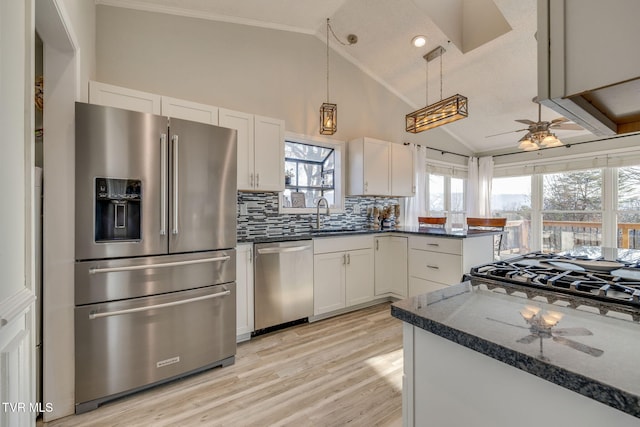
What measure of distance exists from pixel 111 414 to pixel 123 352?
1.09 feet

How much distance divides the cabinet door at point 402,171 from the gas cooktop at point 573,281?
281cm

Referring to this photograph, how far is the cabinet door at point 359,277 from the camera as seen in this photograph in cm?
328

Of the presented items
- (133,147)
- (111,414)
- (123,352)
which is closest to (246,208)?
(133,147)

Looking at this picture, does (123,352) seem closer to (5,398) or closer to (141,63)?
(5,398)

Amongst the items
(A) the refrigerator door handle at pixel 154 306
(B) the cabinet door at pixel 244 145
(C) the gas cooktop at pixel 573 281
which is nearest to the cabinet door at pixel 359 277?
(B) the cabinet door at pixel 244 145

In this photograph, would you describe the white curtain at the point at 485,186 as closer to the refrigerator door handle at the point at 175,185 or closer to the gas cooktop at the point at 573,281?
the gas cooktop at the point at 573,281

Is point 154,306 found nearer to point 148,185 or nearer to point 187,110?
point 148,185

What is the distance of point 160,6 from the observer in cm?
271

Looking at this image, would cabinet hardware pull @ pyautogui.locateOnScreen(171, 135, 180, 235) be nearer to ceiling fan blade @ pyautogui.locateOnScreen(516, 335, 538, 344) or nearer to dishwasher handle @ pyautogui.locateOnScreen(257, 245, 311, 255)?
dishwasher handle @ pyautogui.locateOnScreen(257, 245, 311, 255)

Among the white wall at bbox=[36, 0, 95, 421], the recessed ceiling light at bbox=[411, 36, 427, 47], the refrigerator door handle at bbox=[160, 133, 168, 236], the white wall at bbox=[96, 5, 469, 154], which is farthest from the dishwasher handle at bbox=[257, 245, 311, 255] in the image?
the recessed ceiling light at bbox=[411, 36, 427, 47]

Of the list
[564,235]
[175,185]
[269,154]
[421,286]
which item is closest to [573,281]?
Result: [175,185]

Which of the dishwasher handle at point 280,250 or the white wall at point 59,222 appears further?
the dishwasher handle at point 280,250

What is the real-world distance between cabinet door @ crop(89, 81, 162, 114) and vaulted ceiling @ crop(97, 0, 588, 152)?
3.18 ft

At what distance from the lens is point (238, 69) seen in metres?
3.16
